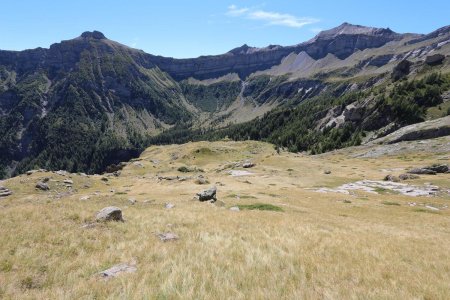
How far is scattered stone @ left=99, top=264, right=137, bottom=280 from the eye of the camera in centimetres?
916

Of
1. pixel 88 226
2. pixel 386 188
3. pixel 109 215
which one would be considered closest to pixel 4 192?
pixel 109 215

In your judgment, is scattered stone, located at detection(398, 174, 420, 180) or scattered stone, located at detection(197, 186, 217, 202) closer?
scattered stone, located at detection(197, 186, 217, 202)

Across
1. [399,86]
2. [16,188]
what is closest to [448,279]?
[16,188]

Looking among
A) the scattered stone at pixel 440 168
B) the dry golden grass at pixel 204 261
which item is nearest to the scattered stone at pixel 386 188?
the scattered stone at pixel 440 168

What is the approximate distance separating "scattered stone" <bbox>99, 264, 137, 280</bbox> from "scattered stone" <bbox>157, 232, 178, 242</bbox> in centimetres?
374

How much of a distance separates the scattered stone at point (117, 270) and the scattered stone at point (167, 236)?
3737mm

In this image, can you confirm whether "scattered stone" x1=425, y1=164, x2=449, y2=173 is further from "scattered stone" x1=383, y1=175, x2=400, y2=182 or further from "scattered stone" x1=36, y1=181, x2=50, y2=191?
"scattered stone" x1=36, y1=181, x2=50, y2=191

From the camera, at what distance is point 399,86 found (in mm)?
191250

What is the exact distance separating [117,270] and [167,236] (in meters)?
4.74

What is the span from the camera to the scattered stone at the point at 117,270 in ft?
30.1

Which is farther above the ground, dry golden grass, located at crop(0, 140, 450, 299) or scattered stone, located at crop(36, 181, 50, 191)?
dry golden grass, located at crop(0, 140, 450, 299)

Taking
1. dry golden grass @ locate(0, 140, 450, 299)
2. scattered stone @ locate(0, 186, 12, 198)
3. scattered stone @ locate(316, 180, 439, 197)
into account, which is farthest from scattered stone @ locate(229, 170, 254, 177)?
dry golden grass @ locate(0, 140, 450, 299)

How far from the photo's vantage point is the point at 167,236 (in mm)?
14328

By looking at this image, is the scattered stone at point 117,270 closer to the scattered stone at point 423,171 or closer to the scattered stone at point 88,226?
the scattered stone at point 88,226
